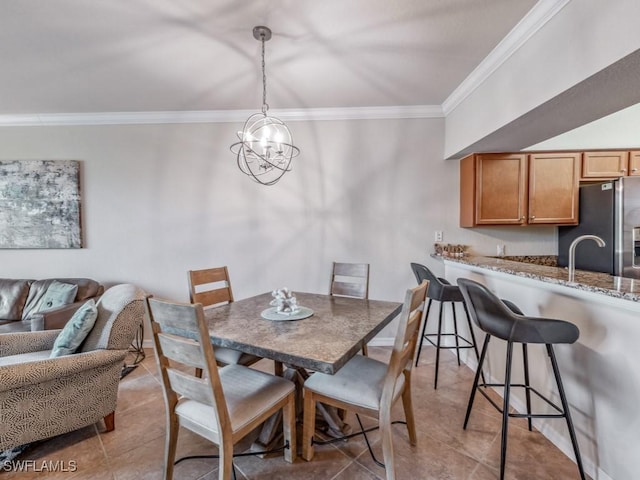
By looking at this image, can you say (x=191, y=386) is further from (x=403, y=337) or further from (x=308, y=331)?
(x=403, y=337)

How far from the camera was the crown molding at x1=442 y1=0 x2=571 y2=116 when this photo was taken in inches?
64.3

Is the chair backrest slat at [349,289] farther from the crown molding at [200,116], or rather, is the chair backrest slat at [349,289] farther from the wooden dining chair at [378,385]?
the crown molding at [200,116]

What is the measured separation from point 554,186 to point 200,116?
378 cm

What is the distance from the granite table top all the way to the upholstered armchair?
0.63 meters

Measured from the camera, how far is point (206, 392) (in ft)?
4.04

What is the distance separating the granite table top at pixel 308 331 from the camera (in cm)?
125

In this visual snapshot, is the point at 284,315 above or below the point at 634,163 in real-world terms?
below

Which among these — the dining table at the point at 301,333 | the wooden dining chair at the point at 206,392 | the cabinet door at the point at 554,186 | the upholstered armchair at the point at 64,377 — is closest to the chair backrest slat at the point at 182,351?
the wooden dining chair at the point at 206,392

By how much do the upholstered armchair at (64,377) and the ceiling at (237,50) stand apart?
1760mm

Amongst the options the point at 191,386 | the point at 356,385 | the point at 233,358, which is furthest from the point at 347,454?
the point at 191,386

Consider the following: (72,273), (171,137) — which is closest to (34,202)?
(72,273)

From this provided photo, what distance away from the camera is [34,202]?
3.24 m

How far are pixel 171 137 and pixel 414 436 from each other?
358 cm

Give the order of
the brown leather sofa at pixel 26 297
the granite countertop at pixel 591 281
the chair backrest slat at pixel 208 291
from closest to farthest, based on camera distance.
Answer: the granite countertop at pixel 591 281 → the chair backrest slat at pixel 208 291 → the brown leather sofa at pixel 26 297
